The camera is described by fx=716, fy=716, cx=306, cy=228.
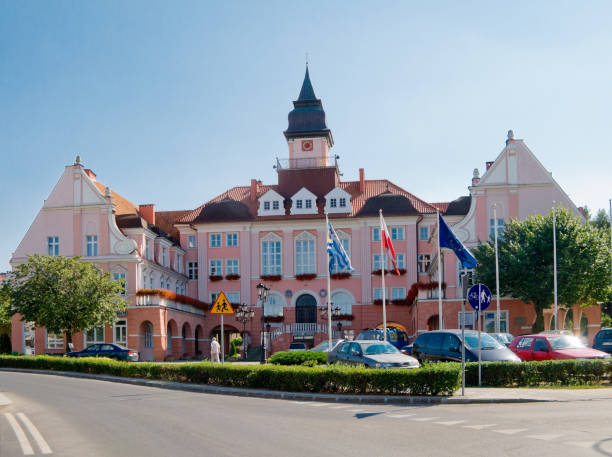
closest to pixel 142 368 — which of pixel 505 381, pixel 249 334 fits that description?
pixel 505 381

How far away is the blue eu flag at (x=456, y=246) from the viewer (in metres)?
26.7

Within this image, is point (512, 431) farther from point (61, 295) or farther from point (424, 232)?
point (424, 232)

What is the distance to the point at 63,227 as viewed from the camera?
5700cm

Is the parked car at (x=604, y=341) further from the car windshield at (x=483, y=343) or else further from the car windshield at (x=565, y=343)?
the car windshield at (x=483, y=343)

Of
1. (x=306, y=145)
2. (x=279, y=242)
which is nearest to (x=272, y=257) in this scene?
(x=279, y=242)

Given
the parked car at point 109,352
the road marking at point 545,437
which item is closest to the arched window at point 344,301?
the parked car at point 109,352

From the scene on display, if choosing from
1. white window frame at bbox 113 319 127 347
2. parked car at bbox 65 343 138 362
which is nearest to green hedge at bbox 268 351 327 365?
parked car at bbox 65 343 138 362

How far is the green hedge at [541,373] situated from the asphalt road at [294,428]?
4.31 meters

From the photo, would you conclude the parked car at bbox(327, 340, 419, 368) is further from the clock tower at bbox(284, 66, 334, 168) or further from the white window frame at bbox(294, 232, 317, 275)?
the clock tower at bbox(284, 66, 334, 168)

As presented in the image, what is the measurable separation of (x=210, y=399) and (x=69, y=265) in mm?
28980

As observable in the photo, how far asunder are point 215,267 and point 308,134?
50.5ft

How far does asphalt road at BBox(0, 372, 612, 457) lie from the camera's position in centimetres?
1108

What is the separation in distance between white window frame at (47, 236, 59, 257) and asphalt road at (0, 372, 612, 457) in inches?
1534

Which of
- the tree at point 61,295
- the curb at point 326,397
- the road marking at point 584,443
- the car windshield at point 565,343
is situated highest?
the tree at point 61,295
